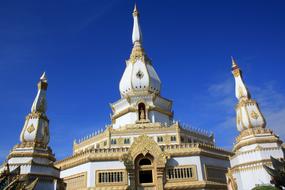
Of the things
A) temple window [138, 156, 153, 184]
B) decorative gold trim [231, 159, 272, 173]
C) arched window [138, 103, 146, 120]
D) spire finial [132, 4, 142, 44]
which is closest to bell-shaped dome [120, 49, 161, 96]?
arched window [138, 103, 146, 120]

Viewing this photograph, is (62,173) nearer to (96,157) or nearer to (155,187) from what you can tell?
(96,157)

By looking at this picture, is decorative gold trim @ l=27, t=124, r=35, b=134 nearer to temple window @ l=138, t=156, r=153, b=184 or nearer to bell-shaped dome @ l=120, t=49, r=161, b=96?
temple window @ l=138, t=156, r=153, b=184

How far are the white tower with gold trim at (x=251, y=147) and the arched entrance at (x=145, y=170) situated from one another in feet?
30.8

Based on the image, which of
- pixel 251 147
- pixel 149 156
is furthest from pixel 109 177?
pixel 251 147

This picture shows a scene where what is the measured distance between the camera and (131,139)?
138ft

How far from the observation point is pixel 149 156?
3706 centimetres

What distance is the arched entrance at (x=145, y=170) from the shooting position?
36.0 meters

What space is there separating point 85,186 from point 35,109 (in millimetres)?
11248

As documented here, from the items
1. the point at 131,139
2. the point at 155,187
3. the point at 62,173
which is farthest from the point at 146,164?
the point at 62,173

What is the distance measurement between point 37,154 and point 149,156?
1359 centimetres

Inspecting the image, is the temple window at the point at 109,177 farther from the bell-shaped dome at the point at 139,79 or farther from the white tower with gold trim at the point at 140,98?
the bell-shaped dome at the point at 139,79

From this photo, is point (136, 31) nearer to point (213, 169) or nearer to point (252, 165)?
point (213, 169)

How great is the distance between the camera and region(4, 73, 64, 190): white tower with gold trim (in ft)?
99.8

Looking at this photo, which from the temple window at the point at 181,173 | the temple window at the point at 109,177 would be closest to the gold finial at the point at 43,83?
the temple window at the point at 109,177
